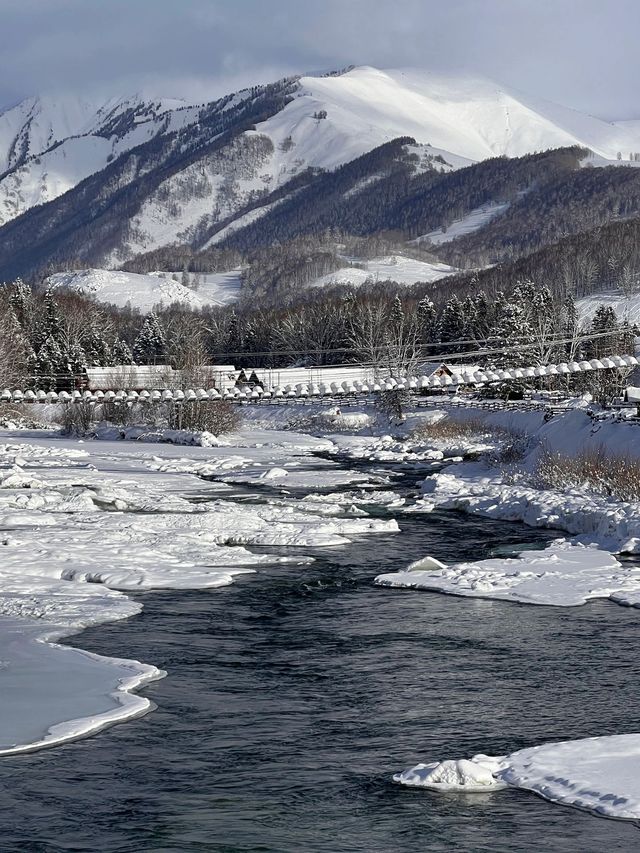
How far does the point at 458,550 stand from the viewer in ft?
87.6

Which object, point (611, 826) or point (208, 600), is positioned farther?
point (208, 600)

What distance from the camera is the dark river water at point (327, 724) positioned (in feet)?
34.3

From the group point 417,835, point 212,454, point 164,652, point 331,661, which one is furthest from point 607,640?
point 212,454

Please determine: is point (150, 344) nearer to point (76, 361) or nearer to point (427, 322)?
point (427, 322)

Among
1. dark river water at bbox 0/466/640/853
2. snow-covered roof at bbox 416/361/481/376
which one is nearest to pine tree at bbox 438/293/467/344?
snow-covered roof at bbox 416/361/481/376

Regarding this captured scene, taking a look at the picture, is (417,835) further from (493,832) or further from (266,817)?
(266,817)

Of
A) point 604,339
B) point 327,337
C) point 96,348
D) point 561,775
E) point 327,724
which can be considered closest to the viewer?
point 561,775

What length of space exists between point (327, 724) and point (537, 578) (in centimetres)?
964

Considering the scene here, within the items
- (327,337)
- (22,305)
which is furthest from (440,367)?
(327,337)

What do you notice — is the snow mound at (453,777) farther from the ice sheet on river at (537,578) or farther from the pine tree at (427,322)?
the pine tree at (427,322)

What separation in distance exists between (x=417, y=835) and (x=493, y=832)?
2.24ft

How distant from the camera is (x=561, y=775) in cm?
1158

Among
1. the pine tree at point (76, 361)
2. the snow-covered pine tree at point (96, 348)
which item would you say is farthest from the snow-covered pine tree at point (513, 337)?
the snow-covered pine tree at point (96, 348)

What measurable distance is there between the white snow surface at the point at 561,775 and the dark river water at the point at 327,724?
0.19 meters
